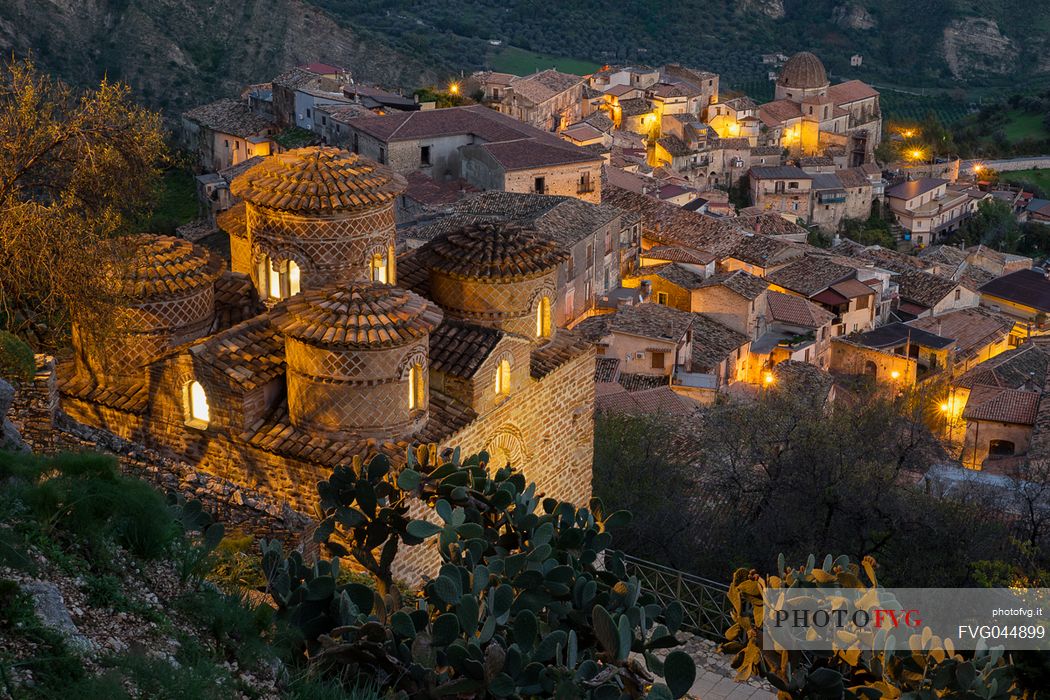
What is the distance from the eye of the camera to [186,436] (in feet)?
39.9

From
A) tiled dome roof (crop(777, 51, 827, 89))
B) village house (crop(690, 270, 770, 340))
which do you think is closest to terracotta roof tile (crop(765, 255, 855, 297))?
village house (crop(690, 270, 770, 340))

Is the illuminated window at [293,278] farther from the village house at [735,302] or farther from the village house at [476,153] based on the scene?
the village house at [476,153]

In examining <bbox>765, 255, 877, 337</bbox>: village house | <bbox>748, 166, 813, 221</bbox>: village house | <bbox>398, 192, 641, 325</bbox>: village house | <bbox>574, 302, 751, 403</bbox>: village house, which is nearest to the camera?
<bbox>574, 302, 751, 403</bbox>: village house

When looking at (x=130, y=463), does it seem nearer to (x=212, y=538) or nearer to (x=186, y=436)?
(x=186, y=436)

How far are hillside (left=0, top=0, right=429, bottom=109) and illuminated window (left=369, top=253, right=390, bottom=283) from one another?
Answer: 1545 inches

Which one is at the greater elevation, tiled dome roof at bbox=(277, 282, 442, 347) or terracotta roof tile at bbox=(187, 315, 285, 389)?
tiled dome roof at bbox=(277, 282, 442, 347)

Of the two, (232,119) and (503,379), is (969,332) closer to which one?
(232,119)

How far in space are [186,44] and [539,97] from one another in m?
16.4

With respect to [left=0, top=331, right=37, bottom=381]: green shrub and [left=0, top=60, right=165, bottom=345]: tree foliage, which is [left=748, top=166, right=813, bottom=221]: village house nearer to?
[left=0, top=60, right=165, bottom=345]: tree foliage

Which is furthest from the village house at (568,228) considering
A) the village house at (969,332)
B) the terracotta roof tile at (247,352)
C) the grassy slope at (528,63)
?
the grassy slope at (528,63)

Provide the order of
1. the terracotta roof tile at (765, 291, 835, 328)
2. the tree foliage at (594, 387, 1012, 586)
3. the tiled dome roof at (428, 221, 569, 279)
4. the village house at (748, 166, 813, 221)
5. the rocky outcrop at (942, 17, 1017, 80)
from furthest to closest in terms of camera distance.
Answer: the rocky outcrop at (942, 17, 1017, 80)
the village house at (748, 166, 813, 221)
the terracotta roof tile at (765, 291, 835, 328)
the tree foliage at (594, 387, 1012, 586)
the tiled dome roof at (428, 221, 569, 279)

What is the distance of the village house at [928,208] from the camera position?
58.1 meters

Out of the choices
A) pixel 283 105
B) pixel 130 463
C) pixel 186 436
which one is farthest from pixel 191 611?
pixel 283 105

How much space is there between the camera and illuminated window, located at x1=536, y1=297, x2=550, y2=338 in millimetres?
13844
